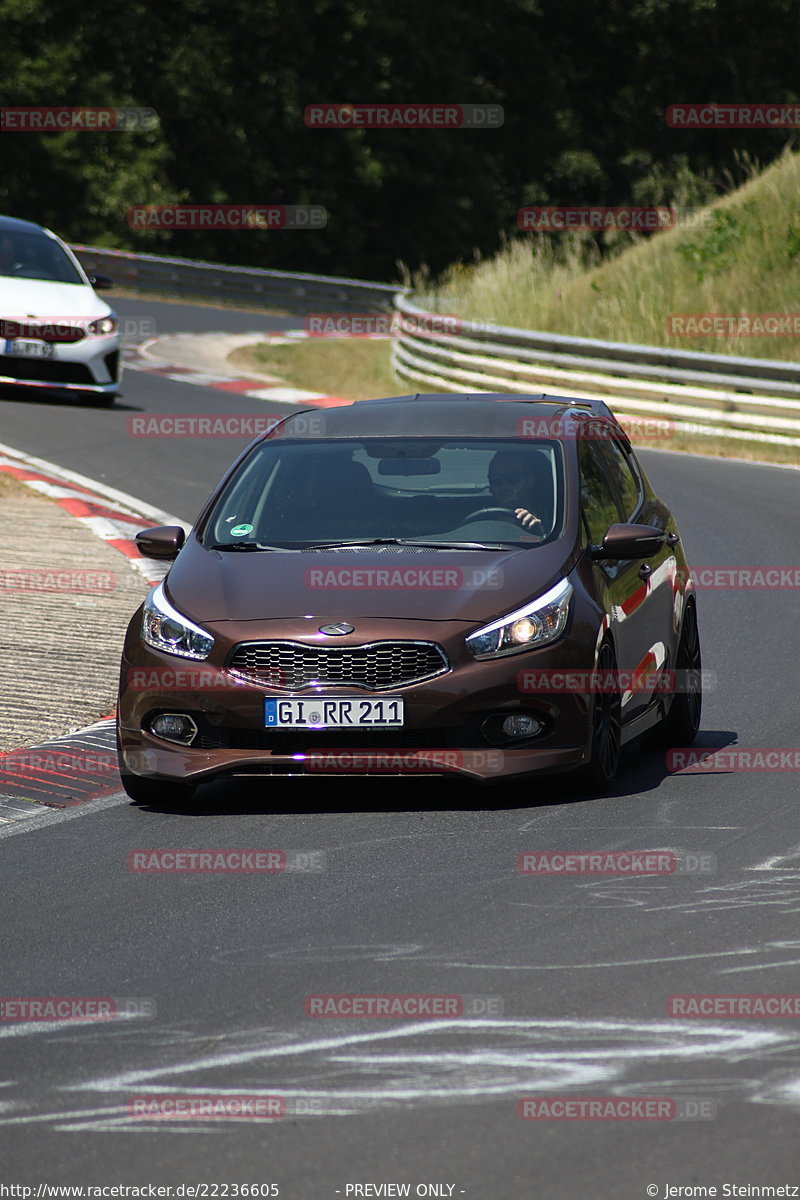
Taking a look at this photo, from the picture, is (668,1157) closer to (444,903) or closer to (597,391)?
(444,903)

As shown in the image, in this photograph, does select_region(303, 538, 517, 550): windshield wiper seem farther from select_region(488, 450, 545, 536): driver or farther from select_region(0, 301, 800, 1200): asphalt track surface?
select_region(0, 301, 800, 1200): asphalt track surface

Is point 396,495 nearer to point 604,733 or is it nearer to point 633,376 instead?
point 604,733

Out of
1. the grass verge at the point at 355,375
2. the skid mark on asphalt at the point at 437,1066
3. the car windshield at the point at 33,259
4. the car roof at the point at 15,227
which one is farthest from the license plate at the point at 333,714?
the car roof at the point at 15,227

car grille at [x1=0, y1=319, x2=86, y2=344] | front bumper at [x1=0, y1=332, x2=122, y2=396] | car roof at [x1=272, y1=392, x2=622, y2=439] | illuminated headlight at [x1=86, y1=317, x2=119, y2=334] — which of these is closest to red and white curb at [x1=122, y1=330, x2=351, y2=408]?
front bumper at [x1=0, y1=332, x2=122, y2=396]

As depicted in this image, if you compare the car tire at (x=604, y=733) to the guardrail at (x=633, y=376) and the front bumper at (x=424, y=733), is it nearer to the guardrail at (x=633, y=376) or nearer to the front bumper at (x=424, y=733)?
the front bumper at (x=424, y=733)

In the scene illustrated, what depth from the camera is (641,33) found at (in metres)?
63.4

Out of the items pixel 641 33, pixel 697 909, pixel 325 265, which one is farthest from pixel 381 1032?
pixel 641 33

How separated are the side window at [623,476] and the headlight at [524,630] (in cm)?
133

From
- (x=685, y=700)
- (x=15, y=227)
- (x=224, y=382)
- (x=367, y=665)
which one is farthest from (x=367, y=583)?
(x=224, y=382)

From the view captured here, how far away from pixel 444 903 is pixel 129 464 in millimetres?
13499

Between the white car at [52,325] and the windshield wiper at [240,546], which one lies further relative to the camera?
the white car at [52,325]

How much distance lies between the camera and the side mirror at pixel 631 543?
826 centimetres

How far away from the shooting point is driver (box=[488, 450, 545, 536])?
28.3 feet

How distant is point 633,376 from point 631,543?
628 inches
